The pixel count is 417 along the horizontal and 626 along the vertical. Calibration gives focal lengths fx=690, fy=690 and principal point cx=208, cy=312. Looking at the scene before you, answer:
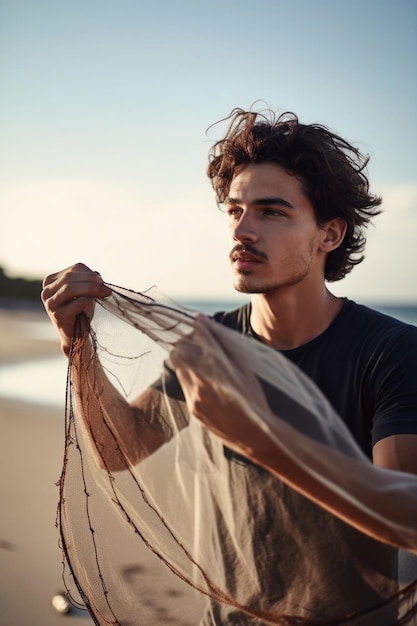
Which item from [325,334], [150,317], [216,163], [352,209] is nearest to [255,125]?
[216,163]

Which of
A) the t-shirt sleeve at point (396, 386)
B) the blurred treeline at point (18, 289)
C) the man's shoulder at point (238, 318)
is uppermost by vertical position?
the blurred treeline at point (18, 289)

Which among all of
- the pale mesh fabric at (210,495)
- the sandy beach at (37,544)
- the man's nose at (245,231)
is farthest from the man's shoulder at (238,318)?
the sandy beach at (37,544)

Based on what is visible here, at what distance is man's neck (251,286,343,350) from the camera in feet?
9.57

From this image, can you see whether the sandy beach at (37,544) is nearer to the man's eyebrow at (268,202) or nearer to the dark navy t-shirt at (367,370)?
the dark navy t-shirt at (367,370)

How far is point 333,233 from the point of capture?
3422 millimetres

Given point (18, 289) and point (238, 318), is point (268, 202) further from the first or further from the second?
point (18, 289)

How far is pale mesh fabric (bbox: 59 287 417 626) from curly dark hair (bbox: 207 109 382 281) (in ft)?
3.60

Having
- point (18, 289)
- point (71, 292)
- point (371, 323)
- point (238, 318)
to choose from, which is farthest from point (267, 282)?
point (18, 289)

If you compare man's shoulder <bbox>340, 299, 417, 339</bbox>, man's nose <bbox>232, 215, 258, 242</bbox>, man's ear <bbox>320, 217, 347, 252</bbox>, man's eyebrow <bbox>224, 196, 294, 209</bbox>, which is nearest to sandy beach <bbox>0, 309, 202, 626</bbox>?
man's shoulder <bbox>340, 299, 417, 339</bbox>

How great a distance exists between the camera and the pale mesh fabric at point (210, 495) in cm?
196

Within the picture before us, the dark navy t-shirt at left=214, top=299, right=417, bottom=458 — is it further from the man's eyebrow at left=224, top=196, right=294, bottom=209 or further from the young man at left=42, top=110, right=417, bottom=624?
the man's eyebrow at left=224, top=196, right=294, bottom=209

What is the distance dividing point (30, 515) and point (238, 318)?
3512 mm

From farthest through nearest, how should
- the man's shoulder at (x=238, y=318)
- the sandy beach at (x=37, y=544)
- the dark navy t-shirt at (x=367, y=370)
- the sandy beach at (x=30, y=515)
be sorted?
the sandy beach at (x=30, y=515) → the man's shoulder at (x=238, y=318) → the sandy beach at (x=37, y=544) → the dark navy t-shirt at (x=367, y=370)

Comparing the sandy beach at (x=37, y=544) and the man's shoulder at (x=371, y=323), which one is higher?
the man's shoulder at (x=371, y=323)
